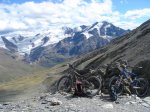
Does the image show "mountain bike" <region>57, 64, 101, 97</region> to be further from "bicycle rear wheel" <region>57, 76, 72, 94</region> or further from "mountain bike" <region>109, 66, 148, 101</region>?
"mountain bike" <region>109, 66, 148, 101</region>

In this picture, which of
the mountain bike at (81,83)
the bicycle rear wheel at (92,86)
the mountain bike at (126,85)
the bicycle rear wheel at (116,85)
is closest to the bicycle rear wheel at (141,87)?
the mountain bike at (126,85)

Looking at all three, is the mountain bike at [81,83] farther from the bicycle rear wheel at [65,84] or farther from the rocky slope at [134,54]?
the rocky slope at [134,54]

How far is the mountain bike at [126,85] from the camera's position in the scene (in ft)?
83.8

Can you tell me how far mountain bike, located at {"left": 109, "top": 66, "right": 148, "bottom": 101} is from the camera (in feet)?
83.8

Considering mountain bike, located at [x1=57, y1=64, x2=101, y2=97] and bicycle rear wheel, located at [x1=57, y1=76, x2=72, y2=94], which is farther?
bicycle rear wheel, located at [x1=57, y1=76, x2=72, y2=94]

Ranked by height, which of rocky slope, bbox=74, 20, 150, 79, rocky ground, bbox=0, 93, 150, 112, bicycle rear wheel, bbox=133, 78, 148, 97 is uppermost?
rocky slope, bbox=74, 20, 150, 79

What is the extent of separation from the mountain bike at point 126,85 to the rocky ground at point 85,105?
63 cm

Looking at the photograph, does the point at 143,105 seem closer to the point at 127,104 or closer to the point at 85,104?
the point at 127,104

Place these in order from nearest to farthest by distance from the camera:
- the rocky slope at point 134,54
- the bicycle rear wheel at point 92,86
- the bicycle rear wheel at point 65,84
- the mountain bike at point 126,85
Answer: the mountain bike at point 126,85 < the bicycle rear wheel at point 92,86 < the bicycle rear wheel at point 65,84 < the rocky slope at point 134,54

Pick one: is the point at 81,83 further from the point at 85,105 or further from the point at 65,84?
the point at 85,105

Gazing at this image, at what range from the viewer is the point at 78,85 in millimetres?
26234

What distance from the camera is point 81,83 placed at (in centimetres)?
2634

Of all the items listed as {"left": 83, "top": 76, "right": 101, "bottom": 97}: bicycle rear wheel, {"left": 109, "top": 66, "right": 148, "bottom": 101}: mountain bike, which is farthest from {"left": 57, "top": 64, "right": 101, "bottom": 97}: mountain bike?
{"left": 109, "top": 66, "right": 148, "bottom": 101}: mountain bike

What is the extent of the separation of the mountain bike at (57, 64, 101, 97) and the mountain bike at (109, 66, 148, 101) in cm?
122
